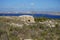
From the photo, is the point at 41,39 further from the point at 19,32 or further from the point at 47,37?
the point at 19,32

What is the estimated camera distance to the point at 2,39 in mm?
8867

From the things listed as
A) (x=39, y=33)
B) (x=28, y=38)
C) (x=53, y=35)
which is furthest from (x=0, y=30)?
(x=53, y=35)

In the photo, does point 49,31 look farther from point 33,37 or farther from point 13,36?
point 13,36

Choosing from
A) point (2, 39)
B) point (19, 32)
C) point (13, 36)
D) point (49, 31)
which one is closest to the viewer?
point (2, 39)

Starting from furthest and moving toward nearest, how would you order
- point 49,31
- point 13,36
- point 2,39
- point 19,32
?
point 49,31 < point 19,32 < point 13,36 < point 2,39

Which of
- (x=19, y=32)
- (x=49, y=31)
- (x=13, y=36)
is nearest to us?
(x=13, y=36)

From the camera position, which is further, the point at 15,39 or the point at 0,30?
the point at 0,30

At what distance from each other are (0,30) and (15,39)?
118 cm

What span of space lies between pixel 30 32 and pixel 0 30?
65.7 inches

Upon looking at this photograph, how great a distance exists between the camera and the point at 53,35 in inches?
418

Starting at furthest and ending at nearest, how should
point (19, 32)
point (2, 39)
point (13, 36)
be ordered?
point (19, 32) → point (13, 36) → point (2, 39)

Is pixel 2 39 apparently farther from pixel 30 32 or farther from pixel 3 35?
pixel 30 32

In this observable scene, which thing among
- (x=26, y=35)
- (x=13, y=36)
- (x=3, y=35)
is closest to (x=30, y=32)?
(x=26, y=35)

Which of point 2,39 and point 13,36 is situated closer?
point 2,39
